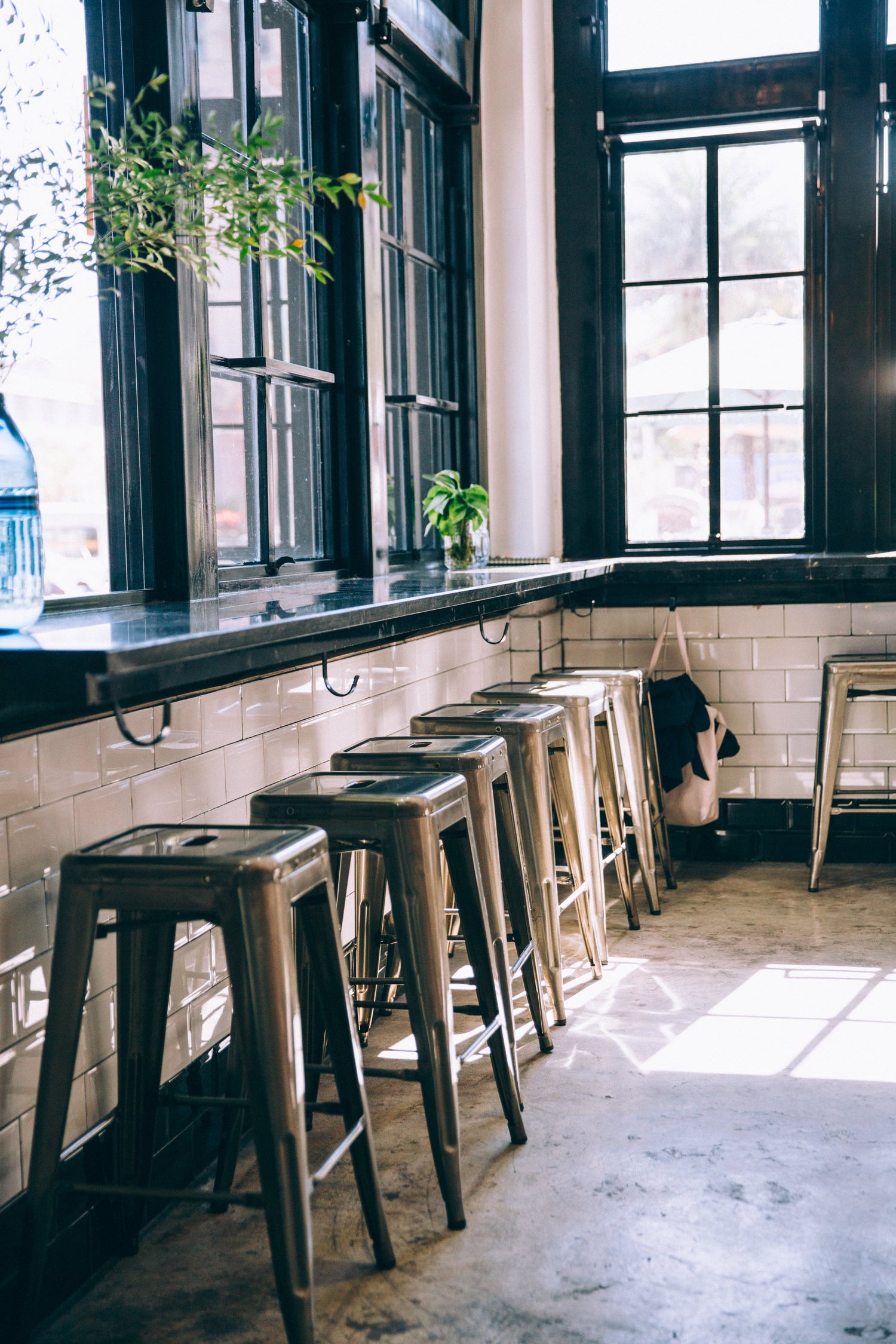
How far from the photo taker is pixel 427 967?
2.26m

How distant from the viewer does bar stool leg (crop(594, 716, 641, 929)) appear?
13.5 ft

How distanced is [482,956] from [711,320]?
324 cm

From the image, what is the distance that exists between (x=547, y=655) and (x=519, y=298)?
133 centimetres

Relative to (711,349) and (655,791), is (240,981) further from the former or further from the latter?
(711,349)

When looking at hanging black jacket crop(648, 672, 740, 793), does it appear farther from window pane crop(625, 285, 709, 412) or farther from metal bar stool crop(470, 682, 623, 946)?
window pane crop(625, 285, 709, 412)

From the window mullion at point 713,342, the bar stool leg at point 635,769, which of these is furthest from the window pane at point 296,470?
the window mullion at point 713,342

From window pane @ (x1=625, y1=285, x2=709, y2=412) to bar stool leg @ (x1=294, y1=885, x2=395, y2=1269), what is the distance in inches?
137

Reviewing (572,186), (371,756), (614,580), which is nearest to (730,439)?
(614,580)

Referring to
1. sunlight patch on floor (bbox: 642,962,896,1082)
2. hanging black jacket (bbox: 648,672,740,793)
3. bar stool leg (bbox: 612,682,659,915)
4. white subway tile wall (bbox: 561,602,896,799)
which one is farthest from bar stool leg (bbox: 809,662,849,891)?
sunlight patch on floor (bbox: 642,962,896,1082)

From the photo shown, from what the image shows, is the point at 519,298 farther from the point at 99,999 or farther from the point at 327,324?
the point at 99,999

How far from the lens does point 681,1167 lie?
253 cm

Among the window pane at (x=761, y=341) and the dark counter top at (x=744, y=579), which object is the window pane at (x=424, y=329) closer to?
the dark counter top at (x=744, y=579)

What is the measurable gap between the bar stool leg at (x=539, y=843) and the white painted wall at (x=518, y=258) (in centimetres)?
190

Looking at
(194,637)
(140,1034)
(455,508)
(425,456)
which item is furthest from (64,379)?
(425,456)
